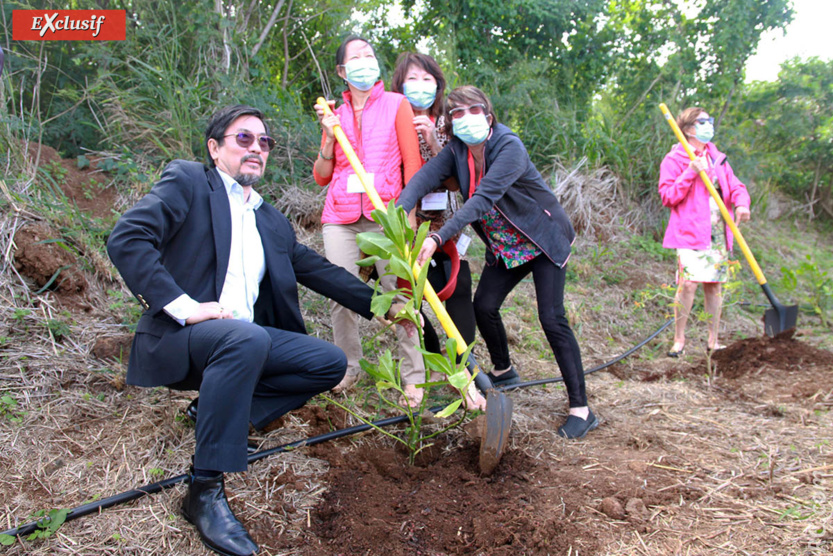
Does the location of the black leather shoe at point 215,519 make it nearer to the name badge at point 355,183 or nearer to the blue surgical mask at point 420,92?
the name badge at point 355,183

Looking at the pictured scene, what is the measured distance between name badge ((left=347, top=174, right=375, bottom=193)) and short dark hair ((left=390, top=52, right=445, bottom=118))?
1.97ft

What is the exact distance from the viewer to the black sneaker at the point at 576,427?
2924 millimetres

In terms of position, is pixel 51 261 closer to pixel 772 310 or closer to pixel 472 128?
pixel 472 128

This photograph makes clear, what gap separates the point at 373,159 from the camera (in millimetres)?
3172

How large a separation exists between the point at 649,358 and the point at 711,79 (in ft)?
16.5

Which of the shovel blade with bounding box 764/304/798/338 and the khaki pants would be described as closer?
the khaki pants

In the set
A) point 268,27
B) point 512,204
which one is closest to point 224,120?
point 512,204

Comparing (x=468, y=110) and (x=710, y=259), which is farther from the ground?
(x=468, y=110)

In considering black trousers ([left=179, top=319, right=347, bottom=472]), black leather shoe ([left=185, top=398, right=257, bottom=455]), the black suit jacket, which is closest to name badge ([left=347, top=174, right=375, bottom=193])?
the black suit jacket

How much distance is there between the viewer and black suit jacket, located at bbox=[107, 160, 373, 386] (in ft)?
6.98

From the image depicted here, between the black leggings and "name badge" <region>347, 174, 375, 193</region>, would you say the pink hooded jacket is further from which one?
"name badge" <region>347, 174, 375, 193</region>

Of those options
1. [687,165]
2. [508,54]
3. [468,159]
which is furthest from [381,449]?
[508,54]

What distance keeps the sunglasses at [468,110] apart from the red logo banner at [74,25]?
142 inches

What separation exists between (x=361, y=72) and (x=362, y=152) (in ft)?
1.40
